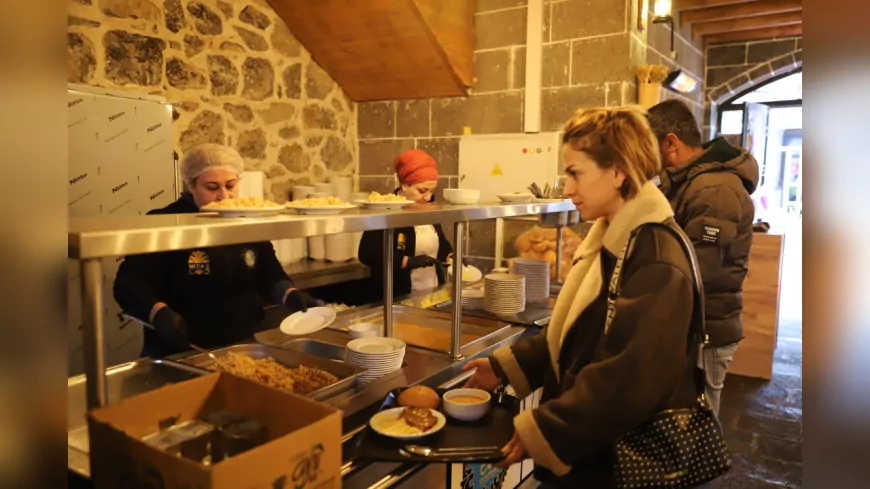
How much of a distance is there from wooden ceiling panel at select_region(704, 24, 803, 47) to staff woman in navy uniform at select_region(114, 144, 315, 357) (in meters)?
5.61

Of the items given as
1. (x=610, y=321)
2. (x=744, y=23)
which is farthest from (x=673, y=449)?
(x=744, y=23)

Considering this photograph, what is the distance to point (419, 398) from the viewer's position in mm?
1574

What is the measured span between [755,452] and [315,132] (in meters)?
3.92

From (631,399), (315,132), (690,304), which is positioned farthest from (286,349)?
(315,132)

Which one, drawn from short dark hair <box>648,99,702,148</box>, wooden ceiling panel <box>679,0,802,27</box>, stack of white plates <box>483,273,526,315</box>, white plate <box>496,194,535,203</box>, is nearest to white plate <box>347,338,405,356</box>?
stack of white plates <box>483,273,526,315</box>

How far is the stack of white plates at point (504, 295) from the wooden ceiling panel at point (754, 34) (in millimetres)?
4924

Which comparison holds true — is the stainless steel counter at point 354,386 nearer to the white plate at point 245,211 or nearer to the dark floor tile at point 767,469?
the white plate at point 245,211

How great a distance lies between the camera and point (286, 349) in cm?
191

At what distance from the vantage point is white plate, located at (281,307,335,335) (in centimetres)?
195

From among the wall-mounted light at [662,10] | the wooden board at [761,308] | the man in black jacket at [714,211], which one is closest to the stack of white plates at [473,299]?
the man in black jacket at [714,211]

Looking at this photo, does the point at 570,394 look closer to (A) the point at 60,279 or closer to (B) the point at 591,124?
(B) the point at 591,124

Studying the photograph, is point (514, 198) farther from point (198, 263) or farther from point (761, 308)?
point (761, 308)

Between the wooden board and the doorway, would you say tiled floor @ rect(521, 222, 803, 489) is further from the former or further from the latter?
the doorway

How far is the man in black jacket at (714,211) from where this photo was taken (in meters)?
2.53
